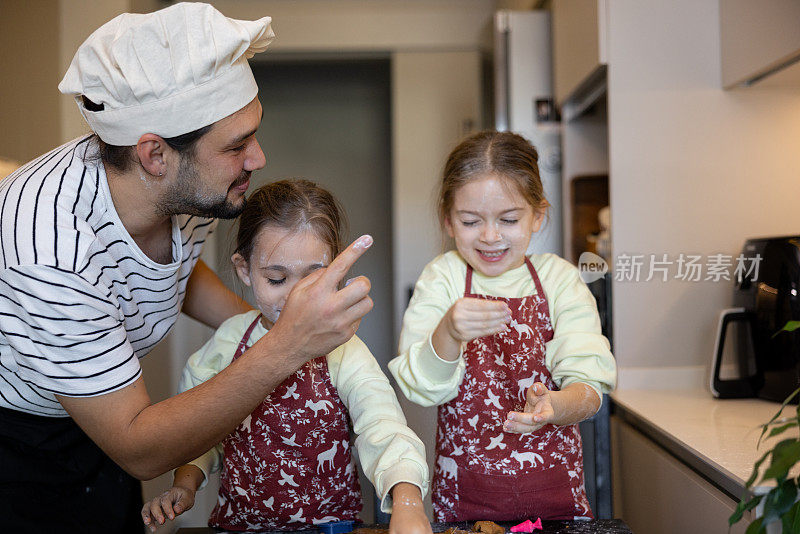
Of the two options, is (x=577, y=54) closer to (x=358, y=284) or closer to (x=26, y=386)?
(x=358, y=284)

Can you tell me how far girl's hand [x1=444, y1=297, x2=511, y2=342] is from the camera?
2.78 feet

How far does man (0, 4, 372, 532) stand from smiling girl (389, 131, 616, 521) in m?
0.24

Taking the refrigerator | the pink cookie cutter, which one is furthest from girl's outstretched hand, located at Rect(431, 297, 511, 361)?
the refrigerator

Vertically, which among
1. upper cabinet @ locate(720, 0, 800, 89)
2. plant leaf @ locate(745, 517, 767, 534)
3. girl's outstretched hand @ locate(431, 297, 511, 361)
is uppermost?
upper cabinet @ locate(720, 0, 800, 89)

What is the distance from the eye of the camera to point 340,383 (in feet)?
3.46

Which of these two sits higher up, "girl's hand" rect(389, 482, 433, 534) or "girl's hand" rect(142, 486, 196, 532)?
"girl's hand" rect(389, 482, 433, 534)

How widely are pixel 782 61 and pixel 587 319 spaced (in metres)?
0.71

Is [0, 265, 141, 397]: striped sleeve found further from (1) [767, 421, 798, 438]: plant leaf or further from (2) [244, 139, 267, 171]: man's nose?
(1) [767, 421, 798, 438]: plant leaf

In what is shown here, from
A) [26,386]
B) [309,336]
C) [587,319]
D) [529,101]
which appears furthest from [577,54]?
[26,386]

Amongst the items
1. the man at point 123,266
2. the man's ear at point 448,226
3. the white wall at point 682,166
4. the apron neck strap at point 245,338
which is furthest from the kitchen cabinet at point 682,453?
the apron neck strap at point 245,338

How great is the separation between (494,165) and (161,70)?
0.49 meters

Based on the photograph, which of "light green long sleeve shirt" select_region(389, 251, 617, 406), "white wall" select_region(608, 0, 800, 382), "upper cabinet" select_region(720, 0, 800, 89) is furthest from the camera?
"white wall" select_region(608, 0, 800, 382)

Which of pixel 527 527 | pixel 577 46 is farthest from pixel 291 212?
pixel 577 46

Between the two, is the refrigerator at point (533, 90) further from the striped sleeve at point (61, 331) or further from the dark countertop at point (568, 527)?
the striped sleeve at point (61, 331)
